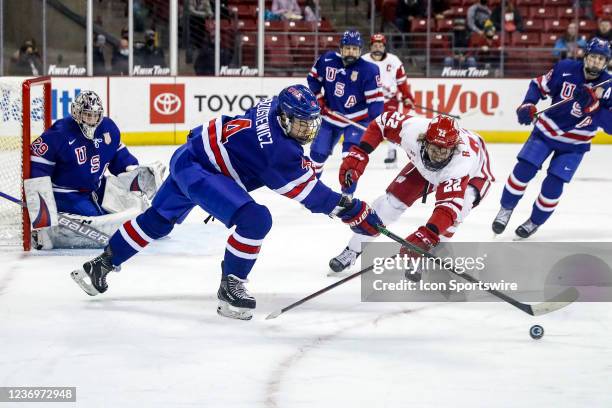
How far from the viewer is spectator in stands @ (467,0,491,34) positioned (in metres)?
12.5

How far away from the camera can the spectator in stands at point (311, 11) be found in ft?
39.7

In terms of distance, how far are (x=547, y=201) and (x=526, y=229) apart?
20 centimetres

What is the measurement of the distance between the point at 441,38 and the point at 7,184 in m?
6.96

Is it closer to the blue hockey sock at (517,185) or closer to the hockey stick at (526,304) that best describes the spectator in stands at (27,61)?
the blue hockey sock at (517,185)

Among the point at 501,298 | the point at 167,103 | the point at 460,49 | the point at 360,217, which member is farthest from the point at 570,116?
the point at 460,49

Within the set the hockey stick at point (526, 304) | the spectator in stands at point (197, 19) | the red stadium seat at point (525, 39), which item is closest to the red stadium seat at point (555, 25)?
the red stadium seat at point (525, 39)

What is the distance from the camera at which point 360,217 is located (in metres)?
4.34

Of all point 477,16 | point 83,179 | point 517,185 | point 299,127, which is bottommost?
point 517,185

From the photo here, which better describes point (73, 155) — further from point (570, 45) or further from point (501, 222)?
point (570, 45)

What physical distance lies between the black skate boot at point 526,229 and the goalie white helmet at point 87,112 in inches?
99.0

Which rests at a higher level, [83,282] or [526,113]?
[526,113]

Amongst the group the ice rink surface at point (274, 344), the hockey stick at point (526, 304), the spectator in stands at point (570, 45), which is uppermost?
the spectator in stands at point (570, 45)

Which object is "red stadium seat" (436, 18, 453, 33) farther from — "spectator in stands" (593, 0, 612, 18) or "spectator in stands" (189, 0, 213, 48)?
"spectator in stands" (189, 0, 213, 48)

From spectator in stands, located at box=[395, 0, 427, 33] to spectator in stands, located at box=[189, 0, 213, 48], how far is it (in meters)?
2.26
